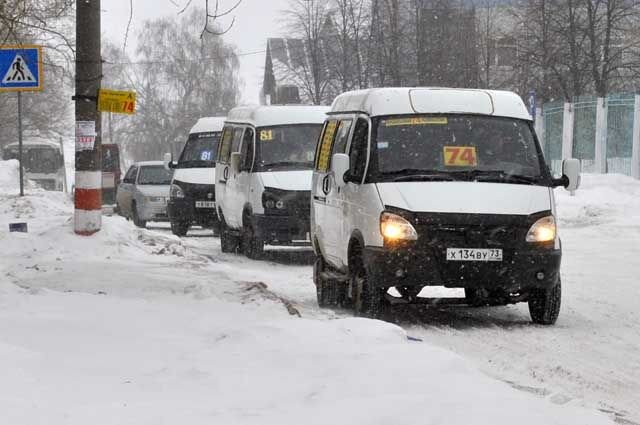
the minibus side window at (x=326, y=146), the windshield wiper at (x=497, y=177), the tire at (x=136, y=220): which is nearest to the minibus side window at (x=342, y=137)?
the minibus side window at (x=326, y=146)

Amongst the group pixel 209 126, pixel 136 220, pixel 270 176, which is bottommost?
pixel 136 220

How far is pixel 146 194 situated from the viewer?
2916 cm

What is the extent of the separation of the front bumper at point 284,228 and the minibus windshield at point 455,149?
6.60 m

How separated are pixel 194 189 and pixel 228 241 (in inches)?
139

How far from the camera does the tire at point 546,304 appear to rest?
10430mm

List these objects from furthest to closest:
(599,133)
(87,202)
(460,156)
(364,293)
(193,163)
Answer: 1. (599,133)
2. (193,163)
3. (87,202)
4. (460,156)
5. (364,293)

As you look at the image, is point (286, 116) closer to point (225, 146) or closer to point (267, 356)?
point (225, 146)

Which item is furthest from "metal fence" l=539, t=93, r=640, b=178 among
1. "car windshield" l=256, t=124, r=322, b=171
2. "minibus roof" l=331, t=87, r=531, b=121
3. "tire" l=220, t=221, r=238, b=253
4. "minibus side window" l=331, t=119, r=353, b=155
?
"minibus roof" l=331, t=87, r=531, b=121

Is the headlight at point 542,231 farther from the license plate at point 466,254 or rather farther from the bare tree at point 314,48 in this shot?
the bare tree at point 314,48

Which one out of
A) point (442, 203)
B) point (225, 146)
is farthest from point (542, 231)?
point (225, 146)

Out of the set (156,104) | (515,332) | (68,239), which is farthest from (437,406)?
(156,104)

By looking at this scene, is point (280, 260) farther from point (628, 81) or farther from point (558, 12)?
point (628, 81)

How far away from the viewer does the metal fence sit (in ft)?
109

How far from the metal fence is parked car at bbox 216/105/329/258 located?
51.6 ft
